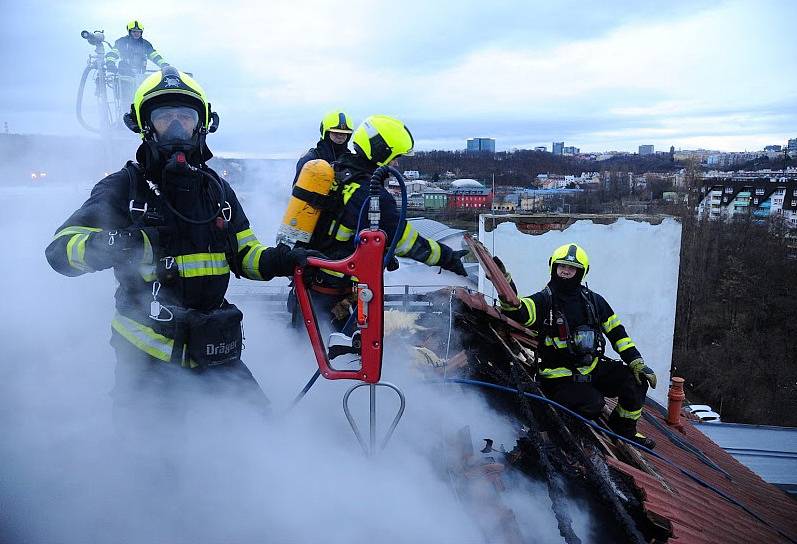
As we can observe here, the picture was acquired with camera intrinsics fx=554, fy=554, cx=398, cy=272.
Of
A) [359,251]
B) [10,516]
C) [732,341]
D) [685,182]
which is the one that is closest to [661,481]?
[359,251]

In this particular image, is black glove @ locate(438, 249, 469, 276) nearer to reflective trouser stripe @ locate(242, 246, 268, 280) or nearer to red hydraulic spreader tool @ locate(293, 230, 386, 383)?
red hydraulic spreader tool @ locate(293, 230, 386, 383)

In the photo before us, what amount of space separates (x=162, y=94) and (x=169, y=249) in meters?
0.71

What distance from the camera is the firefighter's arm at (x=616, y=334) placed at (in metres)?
3.99

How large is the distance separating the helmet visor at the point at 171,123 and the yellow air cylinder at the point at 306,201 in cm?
68

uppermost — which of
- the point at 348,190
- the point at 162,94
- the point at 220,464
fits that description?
the point at 162,94

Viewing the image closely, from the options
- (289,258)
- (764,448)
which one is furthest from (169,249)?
(764,448)

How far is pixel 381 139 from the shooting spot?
11.7 feet

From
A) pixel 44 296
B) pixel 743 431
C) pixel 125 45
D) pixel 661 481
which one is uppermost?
pixel 125 45

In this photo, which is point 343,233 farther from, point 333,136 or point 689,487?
point 689,487

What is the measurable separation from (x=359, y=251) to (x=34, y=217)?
381 centimetres

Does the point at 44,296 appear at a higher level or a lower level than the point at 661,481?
higher

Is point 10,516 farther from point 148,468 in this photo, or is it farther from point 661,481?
point 661,481

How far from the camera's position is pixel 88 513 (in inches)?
98.0

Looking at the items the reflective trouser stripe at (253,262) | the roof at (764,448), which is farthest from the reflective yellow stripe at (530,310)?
the roof at (764,448)
